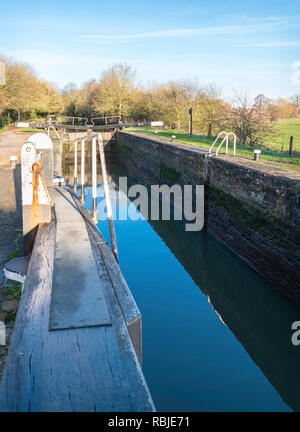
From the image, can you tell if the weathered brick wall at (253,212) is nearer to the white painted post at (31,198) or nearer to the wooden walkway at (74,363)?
the white painted post at (31,198)

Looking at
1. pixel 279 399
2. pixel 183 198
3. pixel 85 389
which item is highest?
pixel 85 389

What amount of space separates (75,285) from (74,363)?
0.89 metres

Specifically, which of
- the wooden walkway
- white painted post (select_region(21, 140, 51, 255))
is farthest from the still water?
the wooden walkway

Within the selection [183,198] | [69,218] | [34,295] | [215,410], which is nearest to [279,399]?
[215,410]

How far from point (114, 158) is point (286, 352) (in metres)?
25.2

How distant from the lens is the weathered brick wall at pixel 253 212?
22.4ft

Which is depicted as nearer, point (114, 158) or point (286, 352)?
point (286, 352)

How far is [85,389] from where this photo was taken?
1.59 m

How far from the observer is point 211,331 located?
616 centimetres

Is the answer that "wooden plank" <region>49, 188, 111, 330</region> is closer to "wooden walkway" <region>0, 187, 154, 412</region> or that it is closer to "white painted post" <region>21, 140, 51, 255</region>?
"wooden walkway" <region>0, 187, 154, 412</region>

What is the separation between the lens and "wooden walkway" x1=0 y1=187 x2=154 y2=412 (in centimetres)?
153

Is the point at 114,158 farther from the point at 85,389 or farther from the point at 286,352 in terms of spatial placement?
the point at 85,389

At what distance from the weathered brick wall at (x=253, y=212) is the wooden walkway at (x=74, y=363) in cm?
496

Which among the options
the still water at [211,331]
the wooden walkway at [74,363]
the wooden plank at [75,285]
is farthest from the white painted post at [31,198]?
the still water at [211,331]
